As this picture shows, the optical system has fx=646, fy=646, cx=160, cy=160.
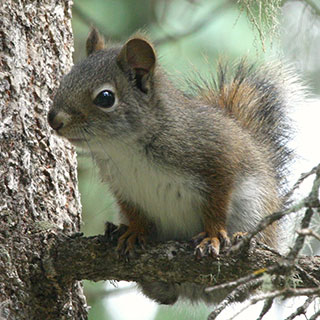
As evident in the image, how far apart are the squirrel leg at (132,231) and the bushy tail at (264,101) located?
2.18ft

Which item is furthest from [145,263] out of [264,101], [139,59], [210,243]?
[264,101]

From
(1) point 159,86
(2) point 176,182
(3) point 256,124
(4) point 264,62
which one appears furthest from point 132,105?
(4) point 264,62

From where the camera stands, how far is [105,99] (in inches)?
86.0

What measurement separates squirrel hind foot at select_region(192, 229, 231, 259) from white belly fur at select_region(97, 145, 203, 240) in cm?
11

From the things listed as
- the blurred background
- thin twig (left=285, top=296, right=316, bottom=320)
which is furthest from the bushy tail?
thin twig (left=285, top=296, right=316, bottom=320)

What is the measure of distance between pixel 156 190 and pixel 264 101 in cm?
90

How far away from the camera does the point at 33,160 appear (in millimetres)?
2223

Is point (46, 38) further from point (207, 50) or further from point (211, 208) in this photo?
point (207, 50)

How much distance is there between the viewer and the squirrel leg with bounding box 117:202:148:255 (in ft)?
7.00

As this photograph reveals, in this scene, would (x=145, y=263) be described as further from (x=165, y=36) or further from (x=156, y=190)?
(x=165, y=36)

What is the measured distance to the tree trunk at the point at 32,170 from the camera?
6.81ft

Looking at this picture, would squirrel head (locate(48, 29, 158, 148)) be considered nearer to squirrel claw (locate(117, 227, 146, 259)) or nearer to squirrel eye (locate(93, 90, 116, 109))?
squirrel eye (locate(93, 90, 116, 109))

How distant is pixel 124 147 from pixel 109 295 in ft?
4.40

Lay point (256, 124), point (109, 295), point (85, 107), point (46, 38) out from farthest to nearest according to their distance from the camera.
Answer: point (109, 295) → point (256, 124) → point (46, 38) → point (85, 107)
